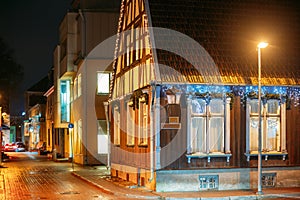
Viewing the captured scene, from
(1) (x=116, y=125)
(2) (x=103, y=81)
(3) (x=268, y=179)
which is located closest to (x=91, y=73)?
(2) (x=103, y=81)

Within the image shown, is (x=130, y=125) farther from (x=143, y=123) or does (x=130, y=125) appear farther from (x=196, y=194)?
(x=196, y=194)

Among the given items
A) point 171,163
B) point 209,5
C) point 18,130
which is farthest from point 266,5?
point 18,130

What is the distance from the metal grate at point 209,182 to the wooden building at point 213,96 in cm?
4

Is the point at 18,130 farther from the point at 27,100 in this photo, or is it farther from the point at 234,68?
the point at 234,68

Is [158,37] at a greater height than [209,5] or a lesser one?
lesser

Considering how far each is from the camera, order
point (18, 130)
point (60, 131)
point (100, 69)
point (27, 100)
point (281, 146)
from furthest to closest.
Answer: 1. point (18, 130)
2. point (27, 100)
3. point (60, 131)
4. point (100, 69)
5. point (281, 146)

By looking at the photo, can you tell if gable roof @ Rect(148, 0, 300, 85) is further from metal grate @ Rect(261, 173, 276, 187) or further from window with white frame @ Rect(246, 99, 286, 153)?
metal grate @ Rect(261, 173, 276, 187)

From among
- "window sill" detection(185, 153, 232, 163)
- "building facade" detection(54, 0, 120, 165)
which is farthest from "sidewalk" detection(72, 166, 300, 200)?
"building facade" detection(54, 0, 120, 165)

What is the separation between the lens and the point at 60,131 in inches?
2096

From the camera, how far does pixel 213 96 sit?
900 inches

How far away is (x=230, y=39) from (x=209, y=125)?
3.88 m

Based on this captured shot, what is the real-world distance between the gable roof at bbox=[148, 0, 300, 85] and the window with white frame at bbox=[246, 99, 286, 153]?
1.08m

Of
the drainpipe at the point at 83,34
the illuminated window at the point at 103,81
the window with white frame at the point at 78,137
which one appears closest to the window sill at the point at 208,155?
the illuminated window at the point at 103,81

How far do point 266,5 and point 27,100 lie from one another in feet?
258
